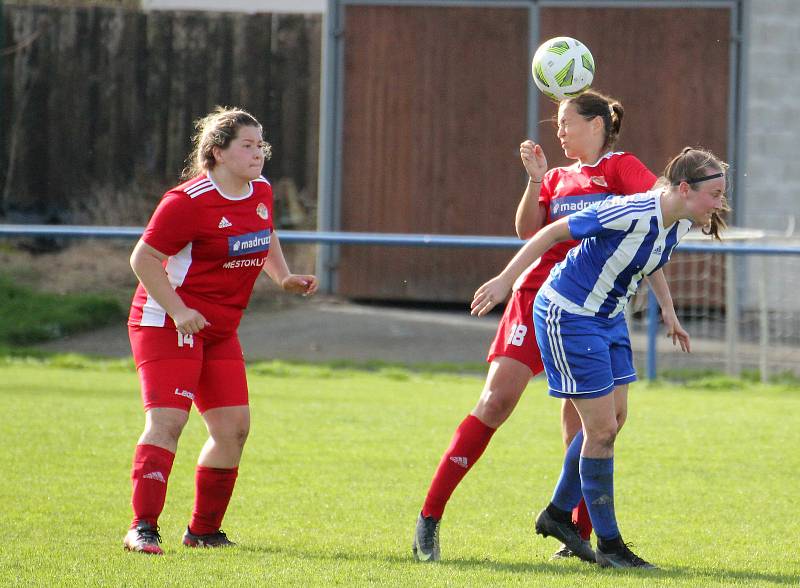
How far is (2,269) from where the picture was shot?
15055 mm

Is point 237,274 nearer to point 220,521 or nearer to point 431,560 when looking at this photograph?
point 220,521

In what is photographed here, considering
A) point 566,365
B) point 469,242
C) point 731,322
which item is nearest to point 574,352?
point 566,365

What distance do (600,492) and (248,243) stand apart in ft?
5.55

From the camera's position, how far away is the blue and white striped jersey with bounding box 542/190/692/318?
4.72m

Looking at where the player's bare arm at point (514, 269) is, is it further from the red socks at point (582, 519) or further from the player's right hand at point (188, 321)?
the red socks at point (582, 519)

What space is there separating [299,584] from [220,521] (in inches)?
36.8

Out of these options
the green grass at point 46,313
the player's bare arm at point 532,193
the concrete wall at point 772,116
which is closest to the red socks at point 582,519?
the player's bare arm at point 532,193

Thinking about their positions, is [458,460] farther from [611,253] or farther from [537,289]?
[611,253]

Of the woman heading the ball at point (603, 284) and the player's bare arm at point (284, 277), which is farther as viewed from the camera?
the player's bare arm at point (284, 277)

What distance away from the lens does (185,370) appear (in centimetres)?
519

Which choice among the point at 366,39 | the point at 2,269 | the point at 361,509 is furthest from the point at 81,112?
the point at 361,509

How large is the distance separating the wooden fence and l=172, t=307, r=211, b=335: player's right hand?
446 inches

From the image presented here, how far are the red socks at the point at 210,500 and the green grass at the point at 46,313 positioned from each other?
7.92 metres

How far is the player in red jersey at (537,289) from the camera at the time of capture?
17.2 ft
